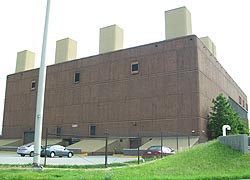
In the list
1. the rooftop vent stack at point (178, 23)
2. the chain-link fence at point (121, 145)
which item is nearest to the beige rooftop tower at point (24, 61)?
the chain-link fence at point (121, 145)

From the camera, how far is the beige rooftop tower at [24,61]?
2484 inches

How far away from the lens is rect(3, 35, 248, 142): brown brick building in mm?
38641

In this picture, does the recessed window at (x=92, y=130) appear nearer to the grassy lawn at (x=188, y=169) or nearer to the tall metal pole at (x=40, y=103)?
the grassy lawn at (x=188, y=169)

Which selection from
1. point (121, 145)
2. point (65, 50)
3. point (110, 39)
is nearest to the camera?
point (121, 145)

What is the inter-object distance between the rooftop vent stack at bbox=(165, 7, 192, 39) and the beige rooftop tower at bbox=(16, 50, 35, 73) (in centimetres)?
3170

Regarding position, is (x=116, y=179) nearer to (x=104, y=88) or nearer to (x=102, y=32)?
(x=104, y=88)

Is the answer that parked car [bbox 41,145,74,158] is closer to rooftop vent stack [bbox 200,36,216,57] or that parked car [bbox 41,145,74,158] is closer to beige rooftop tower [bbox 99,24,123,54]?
beige rooftop tower [bbox 99,24,123,54]

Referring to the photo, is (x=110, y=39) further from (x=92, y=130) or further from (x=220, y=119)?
(x=220, y=119)

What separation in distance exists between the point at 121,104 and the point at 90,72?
8.67 metres

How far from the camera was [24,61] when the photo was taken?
63281 millimetres

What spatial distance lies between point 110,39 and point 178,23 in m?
11.8

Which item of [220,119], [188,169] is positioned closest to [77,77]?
[220,119]

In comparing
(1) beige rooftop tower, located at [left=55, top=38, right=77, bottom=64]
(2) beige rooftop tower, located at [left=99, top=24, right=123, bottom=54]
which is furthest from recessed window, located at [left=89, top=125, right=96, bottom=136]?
(1) beige rooftop tower, located at [left=55, top=38, right=77, bottom=64]

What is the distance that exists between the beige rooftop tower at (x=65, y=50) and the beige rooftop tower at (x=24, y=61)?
8858 mm
